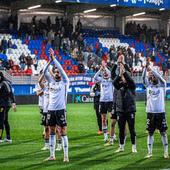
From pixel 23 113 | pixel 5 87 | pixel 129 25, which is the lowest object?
pixel 23 113

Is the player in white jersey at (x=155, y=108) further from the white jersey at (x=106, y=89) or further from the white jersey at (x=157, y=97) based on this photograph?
the white jersey at (x=106, y=89)

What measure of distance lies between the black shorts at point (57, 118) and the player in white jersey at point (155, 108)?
205 centimetres

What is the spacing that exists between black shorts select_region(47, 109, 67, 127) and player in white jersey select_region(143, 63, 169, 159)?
2049 millimetres

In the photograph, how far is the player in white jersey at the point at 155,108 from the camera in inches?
554

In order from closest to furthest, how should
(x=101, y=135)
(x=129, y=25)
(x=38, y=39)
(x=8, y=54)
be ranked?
(x=101, y=135)
(x=8, y=54)
(x=38, y=39)
(x=129, y=25)

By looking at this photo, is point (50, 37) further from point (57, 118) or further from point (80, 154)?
point (57, 118)

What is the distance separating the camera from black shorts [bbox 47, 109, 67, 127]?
530 inches

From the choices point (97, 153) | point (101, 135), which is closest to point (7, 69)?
point (101, 135)

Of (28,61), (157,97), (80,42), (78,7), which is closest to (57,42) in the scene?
(80,42)

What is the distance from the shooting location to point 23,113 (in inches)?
1177

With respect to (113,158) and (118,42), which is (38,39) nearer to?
(118,42)

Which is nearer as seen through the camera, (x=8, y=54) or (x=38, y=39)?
(x=8, y=54)

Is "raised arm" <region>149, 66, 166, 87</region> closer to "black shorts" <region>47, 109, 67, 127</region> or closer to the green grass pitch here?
the green grass pitch

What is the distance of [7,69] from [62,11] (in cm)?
1667
